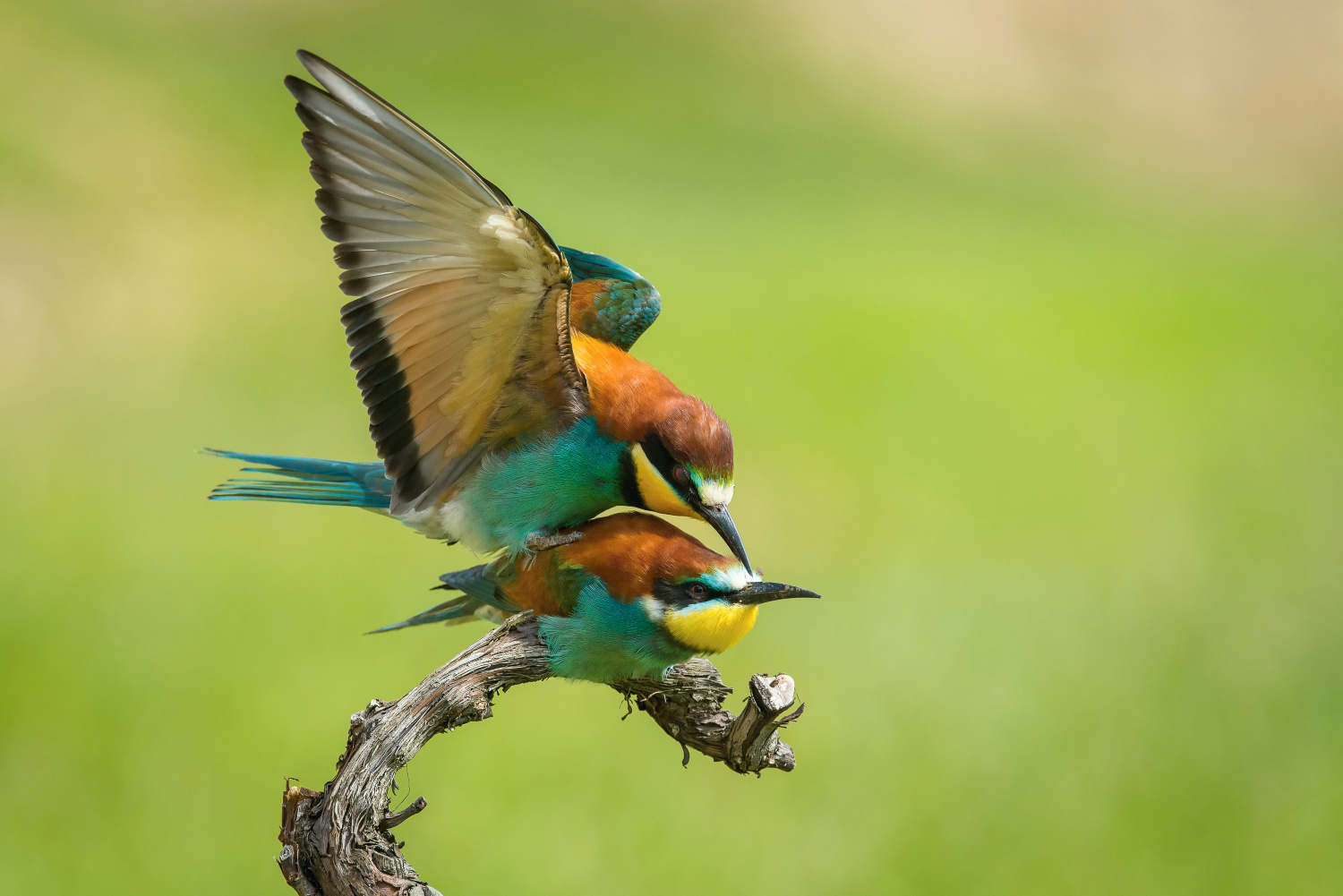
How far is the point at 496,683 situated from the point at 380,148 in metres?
1.09

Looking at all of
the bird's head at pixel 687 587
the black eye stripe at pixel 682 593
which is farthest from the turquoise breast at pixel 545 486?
the black eye stripe at pixel 682 593

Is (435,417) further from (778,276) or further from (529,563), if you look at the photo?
(778,276)

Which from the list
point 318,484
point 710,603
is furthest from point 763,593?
point 318,484

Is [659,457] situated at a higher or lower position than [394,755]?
higher

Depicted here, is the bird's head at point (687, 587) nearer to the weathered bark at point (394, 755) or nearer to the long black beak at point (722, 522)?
the long black beak at point (722, 522)

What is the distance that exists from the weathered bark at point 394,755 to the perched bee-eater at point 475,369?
27 cm

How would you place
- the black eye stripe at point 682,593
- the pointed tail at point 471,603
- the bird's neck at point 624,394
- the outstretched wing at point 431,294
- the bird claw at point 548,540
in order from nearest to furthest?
the outstretched wing at point 431,294
the black eye stripe at point 682,593
the bird's neck at point 624,394
the bird claw at point 548,540
the pointed tail at point 471,603

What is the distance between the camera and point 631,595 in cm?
226

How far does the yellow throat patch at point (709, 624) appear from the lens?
2186 millimetres

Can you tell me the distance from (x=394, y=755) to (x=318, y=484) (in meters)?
0.85

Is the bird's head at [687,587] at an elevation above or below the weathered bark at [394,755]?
above

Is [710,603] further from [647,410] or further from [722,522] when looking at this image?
[647,410]

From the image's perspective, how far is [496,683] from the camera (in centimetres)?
232

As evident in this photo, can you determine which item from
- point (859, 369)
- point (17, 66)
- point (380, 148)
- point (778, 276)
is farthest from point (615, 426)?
point (17, 66)
